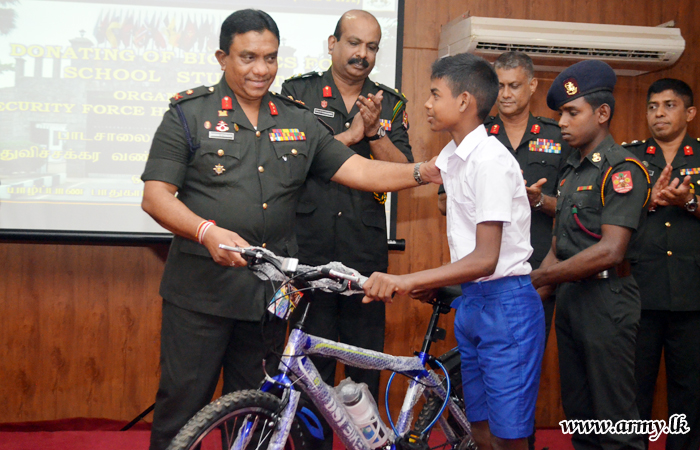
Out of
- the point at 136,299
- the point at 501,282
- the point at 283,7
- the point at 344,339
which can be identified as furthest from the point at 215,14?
the point at 501,282

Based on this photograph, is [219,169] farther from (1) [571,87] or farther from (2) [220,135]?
(1) [571,87]

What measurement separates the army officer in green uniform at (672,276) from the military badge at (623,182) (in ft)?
2.49

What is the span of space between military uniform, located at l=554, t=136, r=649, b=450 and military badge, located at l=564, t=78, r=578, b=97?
0.23 meters

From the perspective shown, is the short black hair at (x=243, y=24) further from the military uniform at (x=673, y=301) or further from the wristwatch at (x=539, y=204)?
the military uniform at (x=673, y=301)

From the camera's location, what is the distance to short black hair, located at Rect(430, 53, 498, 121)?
193 centimetres

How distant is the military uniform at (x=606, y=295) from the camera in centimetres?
222

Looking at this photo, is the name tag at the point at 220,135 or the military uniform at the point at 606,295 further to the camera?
the military uniform at the point at 606,295

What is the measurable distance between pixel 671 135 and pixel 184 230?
249cm

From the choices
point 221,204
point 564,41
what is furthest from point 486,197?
point 564,41

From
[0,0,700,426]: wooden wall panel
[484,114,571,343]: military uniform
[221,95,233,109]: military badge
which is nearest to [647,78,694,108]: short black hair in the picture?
[484,114,571,343]: military uniform

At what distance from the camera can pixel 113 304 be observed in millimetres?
3492

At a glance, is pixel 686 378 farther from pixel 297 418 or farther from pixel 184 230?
pixel 184 230

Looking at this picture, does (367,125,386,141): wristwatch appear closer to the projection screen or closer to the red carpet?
the projection screen

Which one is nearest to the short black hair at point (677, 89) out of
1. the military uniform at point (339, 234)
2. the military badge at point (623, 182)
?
the military badge at point (623, 182)
